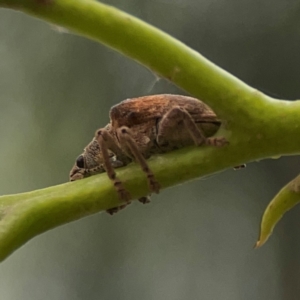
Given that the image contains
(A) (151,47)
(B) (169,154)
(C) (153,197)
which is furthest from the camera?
(C) (153,197)

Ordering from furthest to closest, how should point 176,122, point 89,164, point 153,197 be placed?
point 153,197 → point 89,164 → point 176,122

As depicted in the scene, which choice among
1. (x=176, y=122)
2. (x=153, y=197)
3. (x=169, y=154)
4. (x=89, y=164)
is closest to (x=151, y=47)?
(x=169, y=154)

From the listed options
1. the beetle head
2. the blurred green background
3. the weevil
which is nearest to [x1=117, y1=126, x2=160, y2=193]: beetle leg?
the weevil

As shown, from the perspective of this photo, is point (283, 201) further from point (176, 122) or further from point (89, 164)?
point (89, 164)

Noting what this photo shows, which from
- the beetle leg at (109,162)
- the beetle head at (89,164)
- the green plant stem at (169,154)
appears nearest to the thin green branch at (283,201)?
the green plant stem at (169,154)

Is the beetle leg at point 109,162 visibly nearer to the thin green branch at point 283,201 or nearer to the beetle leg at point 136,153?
the beetle leg at point 136,153

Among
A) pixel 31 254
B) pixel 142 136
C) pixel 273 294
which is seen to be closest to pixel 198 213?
pixel 273 294

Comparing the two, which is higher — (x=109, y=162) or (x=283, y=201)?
(x=109, y=162)

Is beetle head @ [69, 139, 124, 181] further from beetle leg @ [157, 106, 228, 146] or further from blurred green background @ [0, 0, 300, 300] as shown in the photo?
blurred green background @ [0, 0, 300, 300]
